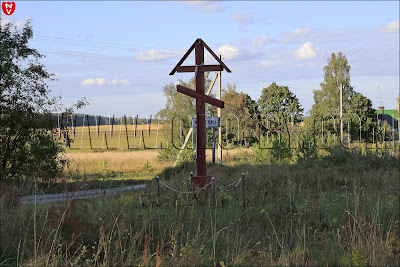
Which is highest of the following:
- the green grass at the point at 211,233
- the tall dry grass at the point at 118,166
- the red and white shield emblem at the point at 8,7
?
the red and white shield emblem at the point at 8,7

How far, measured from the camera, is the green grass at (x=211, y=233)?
5.13 meters

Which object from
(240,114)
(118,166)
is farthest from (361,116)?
(118,166)

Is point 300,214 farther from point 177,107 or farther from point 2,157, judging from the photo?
point 177,107

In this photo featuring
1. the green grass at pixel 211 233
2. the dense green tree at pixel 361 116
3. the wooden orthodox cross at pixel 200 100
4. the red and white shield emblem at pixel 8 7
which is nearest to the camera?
the green grass at pixel 211 233

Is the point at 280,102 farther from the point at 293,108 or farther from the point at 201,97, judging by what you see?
the point at 201,97

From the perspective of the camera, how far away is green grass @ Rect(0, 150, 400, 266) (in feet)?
16.8

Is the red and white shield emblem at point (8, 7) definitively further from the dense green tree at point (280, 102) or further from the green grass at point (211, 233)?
the dense green tree at point (280, 102)

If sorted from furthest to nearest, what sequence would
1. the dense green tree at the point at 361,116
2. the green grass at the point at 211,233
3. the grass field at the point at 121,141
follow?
the dense green tree at the point at 361,116
the grass field at the point at 121,141
the green grass at the point at 211,233

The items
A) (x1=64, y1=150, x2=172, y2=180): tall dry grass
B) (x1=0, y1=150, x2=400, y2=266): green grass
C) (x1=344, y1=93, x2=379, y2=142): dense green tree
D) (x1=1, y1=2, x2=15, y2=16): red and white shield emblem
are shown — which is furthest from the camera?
(x1=344, y1=93, x2=379, y2=142): dense green tree

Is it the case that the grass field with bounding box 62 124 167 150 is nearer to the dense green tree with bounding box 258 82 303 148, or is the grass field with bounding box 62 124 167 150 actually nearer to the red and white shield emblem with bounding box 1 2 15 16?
the red and white shield emblem with bounding box 1 2 15 16

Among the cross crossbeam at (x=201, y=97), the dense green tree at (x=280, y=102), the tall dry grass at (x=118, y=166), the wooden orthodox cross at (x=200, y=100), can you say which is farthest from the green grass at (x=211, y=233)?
the dense green tree at (x=280, y=102)

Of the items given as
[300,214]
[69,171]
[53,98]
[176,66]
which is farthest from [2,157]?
[300,214]

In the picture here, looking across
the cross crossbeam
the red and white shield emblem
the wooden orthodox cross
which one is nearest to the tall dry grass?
the red and white shield emblem

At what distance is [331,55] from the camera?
52688mm
